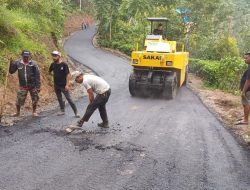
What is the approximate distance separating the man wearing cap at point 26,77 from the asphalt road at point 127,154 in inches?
25.3

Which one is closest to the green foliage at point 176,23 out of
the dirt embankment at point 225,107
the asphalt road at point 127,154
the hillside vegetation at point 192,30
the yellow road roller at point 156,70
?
the hillside vegetation at point 192,30

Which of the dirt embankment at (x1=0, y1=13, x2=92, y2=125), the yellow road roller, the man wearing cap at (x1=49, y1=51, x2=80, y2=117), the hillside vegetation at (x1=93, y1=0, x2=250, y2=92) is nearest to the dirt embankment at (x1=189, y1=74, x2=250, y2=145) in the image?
the yellow road roller

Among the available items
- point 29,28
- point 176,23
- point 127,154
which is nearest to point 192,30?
point 176,23

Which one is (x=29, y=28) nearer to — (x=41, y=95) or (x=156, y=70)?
(x=41, y=95)

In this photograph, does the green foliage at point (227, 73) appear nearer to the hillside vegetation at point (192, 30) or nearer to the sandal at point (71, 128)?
A: the hillside vegetation at point (192, 30)

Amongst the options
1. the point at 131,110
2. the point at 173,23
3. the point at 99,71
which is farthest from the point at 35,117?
the point at 173,23

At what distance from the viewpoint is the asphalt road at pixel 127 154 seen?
626 centimetres

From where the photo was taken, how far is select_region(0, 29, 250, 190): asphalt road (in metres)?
6.26

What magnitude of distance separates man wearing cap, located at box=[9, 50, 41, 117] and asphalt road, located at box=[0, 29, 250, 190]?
0.64 m

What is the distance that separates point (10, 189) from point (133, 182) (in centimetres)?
190

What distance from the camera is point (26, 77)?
1047 cm

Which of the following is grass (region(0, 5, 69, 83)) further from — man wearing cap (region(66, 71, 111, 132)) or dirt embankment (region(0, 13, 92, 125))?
man wearing cap (region(66, 71, 111, 132))

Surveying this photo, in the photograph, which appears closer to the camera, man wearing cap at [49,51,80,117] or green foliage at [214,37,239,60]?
man wearing cap at [49,51,80,117]

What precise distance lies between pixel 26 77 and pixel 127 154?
13.9 ft
